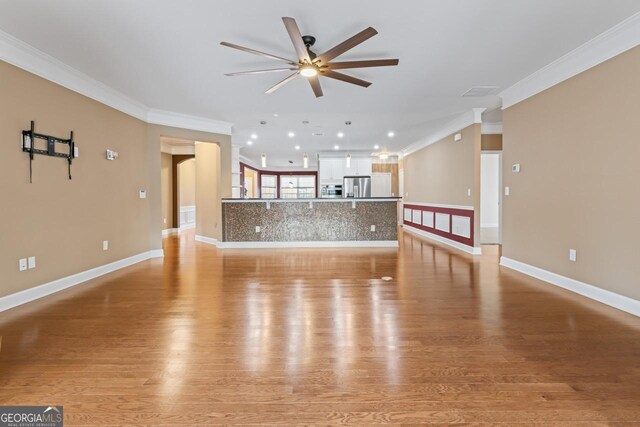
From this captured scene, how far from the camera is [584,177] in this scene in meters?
3.54

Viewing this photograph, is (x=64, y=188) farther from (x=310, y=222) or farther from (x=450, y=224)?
(x=450, y=224)

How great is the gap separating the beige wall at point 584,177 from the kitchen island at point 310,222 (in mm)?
2755

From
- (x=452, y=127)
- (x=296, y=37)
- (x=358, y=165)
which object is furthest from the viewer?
(x=358, y=165)

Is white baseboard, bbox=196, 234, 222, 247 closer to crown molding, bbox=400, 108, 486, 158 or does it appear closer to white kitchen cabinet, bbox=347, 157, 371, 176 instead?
white kitchen cabinet, bbox=347, 157, 371, 176

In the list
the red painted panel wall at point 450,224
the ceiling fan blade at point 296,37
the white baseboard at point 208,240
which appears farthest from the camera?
the white baseboard at point 208,240

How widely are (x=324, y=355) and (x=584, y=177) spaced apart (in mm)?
3552

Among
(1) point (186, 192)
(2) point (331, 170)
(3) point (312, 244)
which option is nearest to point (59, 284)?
(3) point (312, 244)

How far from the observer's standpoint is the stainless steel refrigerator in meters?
10.8

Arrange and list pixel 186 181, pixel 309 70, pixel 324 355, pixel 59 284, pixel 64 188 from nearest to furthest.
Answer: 1. pixel 324 355
2. pixel 309 70
3. pixel 59 284
4. pixel 64 188
5. pixel 186 181

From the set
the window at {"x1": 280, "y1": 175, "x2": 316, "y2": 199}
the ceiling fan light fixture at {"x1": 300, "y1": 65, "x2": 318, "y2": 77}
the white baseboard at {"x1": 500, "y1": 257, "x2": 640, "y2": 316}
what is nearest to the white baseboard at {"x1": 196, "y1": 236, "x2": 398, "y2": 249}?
the white baseboard at {"x1": 500, "y1": 257, "x2": 640, "y2": 316}

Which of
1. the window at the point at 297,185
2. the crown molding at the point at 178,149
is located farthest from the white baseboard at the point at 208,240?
the window at the point at 297,185

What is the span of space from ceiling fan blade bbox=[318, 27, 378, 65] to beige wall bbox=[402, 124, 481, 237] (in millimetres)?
4148

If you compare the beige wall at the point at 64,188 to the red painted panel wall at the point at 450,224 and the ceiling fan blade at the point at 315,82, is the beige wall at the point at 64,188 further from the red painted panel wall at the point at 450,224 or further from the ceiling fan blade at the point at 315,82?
the red painted panel wall at the point at 450,224

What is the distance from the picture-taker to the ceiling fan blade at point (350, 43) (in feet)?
8.48
